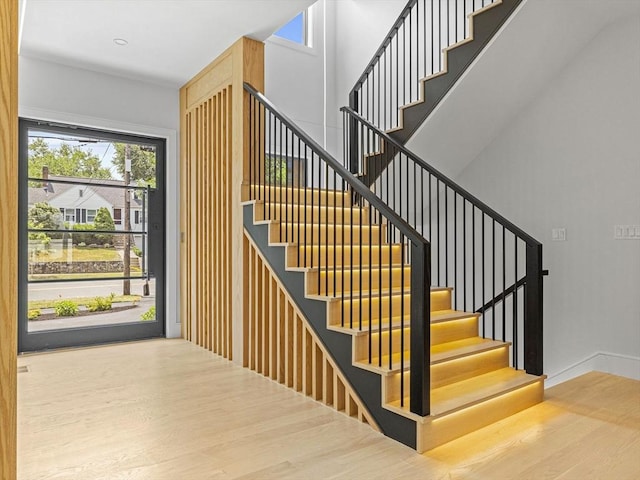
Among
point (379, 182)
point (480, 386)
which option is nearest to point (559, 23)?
point (379, 182)

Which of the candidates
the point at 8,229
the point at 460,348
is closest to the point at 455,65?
the point at 460,348

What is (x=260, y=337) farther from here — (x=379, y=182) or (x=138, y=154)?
(x=138, y=154)

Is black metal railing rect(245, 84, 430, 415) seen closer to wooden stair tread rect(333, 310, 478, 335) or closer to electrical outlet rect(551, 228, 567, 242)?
wooden stair tread rect(333, 310, 478, 335)

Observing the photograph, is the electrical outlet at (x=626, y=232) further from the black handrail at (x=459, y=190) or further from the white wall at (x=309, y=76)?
the white wall at (x=309, y=76)

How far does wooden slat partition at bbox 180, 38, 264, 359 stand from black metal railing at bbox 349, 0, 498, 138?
1638 millimetres

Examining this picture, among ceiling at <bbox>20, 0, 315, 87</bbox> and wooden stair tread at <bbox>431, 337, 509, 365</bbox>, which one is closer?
wooden stair tread at <bbox>431, 337, 509, 365</bbox>

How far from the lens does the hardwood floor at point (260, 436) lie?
208 centimetres

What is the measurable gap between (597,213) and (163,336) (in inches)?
169

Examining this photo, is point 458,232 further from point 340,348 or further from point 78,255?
point 78,255

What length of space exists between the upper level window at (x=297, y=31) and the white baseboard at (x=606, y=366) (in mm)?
5029

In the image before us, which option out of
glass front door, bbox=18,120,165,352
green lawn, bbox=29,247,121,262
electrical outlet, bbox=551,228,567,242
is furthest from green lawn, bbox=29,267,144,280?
electrical outlet, bbox=551,228,567,242

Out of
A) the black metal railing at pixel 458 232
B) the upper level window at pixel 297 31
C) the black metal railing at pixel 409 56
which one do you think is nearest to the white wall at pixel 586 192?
the black metal railing at pixel 458 232

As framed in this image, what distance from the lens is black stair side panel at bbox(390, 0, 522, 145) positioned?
352 centimetres

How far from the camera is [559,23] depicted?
11.9ft
